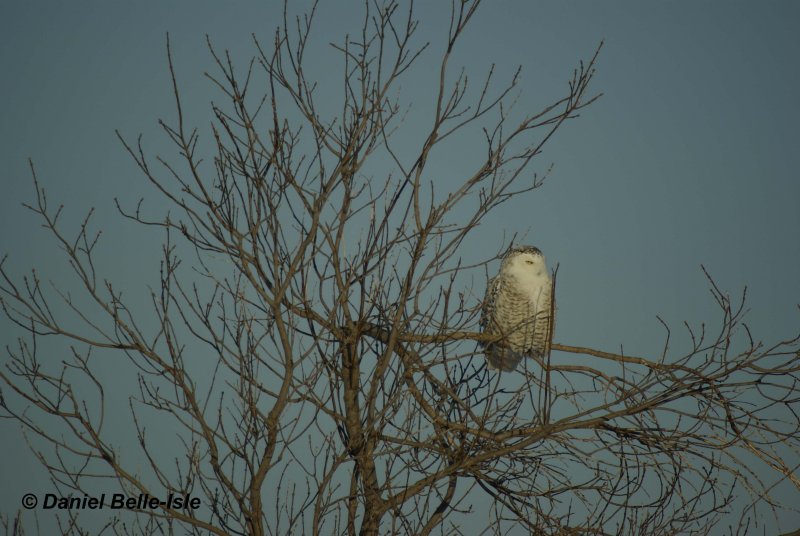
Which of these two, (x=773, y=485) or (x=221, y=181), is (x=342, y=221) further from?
(x=773, y=485)

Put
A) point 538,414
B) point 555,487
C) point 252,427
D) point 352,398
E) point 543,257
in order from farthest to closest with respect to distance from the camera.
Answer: point 543,257
point 555,487
point 352,398
point 252,427
point 538,414

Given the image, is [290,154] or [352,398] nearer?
[290,154]

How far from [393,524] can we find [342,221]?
4.97ft

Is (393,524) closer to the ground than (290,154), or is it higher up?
closer to the ground

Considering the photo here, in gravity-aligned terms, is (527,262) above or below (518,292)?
above

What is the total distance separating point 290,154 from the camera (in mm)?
4012

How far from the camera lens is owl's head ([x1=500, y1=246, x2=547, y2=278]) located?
7.57 m

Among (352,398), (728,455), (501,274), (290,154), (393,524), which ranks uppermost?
(501,274)

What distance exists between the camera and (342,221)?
3.95m

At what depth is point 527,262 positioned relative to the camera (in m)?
7.59

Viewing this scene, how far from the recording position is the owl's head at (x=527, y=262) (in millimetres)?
7574

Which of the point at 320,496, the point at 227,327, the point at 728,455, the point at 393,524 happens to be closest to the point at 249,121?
the point at 227,327

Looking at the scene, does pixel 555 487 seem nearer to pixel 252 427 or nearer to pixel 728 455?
pixel 728 455

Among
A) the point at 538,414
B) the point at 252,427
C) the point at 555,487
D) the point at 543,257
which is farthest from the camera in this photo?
the point at 543,257
